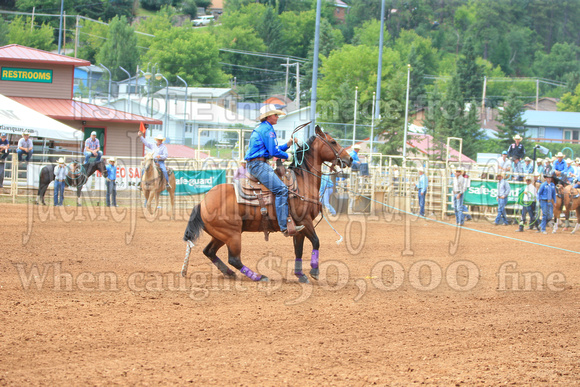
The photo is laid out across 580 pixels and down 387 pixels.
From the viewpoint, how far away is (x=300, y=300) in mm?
8461

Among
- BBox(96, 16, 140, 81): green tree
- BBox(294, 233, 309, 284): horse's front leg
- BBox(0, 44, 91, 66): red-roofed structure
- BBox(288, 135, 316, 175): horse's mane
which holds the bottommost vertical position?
BBox(294, 233, 309, 284): horse's front leg

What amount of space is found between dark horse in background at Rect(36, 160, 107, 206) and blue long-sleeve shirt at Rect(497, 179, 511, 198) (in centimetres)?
1472

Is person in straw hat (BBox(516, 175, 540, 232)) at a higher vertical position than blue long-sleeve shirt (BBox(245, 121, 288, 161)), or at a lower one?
lower

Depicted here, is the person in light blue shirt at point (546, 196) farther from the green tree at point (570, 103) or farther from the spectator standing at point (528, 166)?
the green tree at point (570, 103)

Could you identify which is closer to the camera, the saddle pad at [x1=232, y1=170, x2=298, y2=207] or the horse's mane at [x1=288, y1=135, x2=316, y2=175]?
the saddle pad at [x1=232, y1=170, x2=298, y2=207]

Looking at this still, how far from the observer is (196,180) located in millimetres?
24266

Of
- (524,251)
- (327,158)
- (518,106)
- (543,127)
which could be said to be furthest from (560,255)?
(543,127)

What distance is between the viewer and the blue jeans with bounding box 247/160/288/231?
9.34m

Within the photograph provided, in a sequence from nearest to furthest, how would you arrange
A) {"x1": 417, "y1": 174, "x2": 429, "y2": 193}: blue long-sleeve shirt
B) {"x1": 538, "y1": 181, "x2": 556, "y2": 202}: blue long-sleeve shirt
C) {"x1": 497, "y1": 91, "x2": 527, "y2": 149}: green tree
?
{"x1": 538, "y1": 181, "x2": 556, "y2": 202}: blue long-sleeve shirt → {"x1": 417, "y1": 174, "x2": 429, "y2": 193}: blue long-sleeve shirt → {"x1": 497, "y1": 91, "x2": 527, "y2": 149}: green tree

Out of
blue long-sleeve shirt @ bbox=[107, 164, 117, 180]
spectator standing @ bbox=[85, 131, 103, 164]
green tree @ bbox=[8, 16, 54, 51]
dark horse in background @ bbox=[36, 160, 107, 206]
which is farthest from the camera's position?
green tree @ bbox=[8, 16, 54, 51]

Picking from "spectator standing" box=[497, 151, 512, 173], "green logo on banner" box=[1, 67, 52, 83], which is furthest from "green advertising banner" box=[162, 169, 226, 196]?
"green logo on banner" box=[1, 67, 52, 83]

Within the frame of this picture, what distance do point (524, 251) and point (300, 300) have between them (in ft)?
27.9

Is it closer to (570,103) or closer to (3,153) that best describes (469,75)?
(570,103)

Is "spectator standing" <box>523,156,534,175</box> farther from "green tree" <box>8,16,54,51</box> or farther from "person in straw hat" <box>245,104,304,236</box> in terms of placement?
"green tree" <box>8,16,54,51</box>
